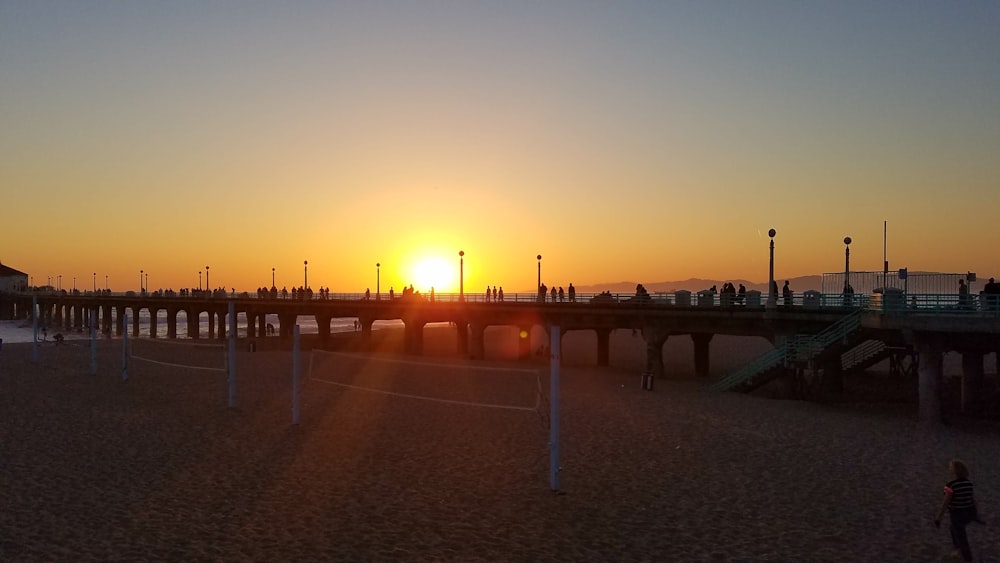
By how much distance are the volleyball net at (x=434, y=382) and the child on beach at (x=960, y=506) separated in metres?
10.7

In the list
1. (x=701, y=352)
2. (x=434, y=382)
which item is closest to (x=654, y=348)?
(x=701, y=352)

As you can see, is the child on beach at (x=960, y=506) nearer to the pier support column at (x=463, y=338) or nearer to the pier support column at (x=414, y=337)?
the pier support column at (x=463, y=338)

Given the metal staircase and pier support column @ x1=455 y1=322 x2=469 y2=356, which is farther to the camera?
pier support column @ x1=455 y1=322 x2=469 y2=356

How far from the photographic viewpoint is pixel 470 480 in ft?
Answer: 42.9

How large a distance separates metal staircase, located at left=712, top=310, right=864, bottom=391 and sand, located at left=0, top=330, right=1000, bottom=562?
2.04 meters

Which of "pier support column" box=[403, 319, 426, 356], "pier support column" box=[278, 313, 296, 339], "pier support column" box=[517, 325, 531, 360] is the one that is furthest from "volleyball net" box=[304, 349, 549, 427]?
"pier support column" box=[278, 313, 296, 339]

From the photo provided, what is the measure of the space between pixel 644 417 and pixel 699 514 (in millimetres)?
9195

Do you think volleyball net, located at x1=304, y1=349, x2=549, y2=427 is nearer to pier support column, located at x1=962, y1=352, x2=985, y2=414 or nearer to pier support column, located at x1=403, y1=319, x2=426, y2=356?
pier support column, located at x1=403, y1=319, x2=426, y2=356

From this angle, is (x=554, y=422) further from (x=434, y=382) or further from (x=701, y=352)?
(x=701, y=352)

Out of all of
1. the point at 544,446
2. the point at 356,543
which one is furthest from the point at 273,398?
the point at 356,543

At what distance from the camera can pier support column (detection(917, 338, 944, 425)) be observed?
20.5 meters

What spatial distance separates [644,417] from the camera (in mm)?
20172

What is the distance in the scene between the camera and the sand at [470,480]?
9.66m

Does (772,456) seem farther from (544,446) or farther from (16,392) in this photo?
(16,392)
